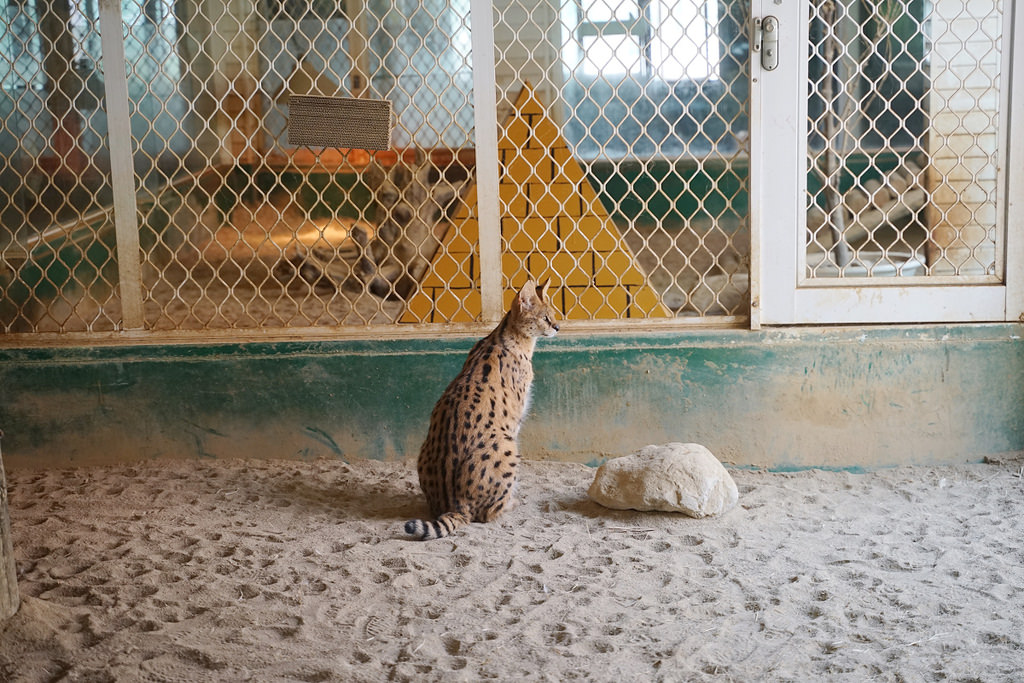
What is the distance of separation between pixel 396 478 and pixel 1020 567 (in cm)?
319

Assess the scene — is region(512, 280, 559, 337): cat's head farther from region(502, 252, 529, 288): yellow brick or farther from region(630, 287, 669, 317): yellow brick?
region(630, 287, 669, 317): yellow brick

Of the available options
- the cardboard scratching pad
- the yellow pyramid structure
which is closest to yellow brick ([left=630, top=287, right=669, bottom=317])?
the yellow pyramid structure

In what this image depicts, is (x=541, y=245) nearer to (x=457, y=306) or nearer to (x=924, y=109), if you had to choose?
(x=457, y=306)

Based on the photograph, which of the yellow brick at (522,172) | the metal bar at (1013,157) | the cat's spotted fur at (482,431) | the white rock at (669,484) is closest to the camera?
the cat's spotted fur at (482,431)

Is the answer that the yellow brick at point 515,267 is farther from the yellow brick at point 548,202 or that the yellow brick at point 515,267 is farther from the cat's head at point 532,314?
the cat's head at point 532,314

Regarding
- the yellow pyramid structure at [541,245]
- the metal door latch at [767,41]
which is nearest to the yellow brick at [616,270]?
the yellow pyramid structure at [541,245]

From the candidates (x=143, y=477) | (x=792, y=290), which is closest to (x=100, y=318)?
(x=143, y=477)

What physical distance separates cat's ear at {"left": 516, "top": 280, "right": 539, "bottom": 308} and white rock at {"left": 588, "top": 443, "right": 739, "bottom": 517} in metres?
0.94

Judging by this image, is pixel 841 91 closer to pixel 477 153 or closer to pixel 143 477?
pixel 477 153

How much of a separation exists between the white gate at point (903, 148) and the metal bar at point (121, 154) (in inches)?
140

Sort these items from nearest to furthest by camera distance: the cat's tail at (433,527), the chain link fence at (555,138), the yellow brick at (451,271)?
the cat's tail at (433,527), the chain link fence at (555,138), the yellow brick at (451,271)

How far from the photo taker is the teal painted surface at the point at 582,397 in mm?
5641

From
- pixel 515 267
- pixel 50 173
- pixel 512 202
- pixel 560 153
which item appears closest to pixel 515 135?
pixel 560 153

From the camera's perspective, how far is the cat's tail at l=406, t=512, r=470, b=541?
15.0 feet
